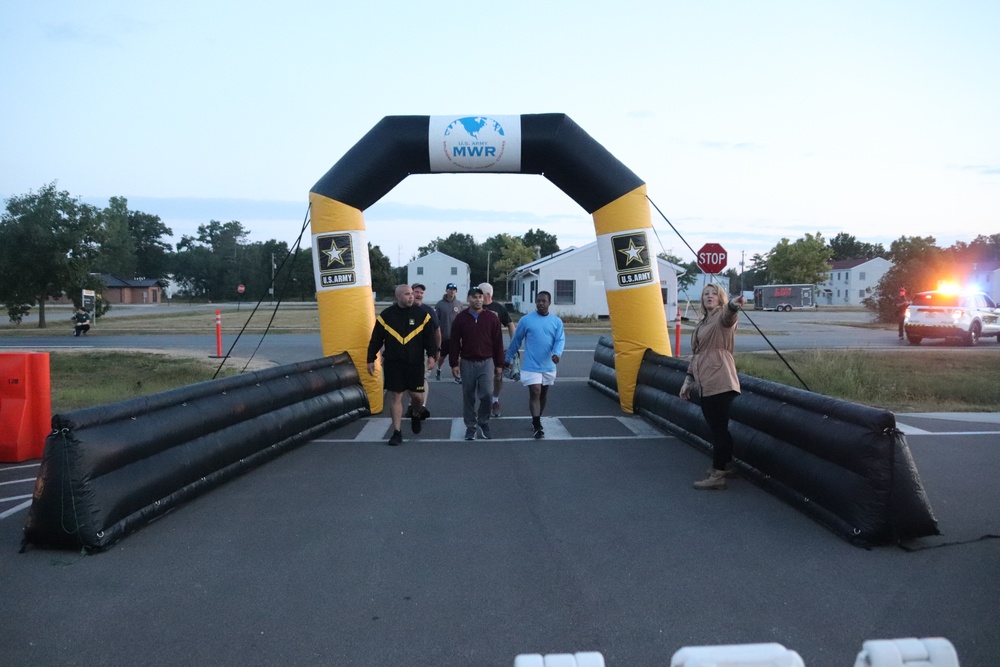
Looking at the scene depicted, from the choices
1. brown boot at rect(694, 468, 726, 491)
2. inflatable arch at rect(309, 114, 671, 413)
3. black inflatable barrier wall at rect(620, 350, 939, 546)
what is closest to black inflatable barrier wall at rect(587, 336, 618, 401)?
inflatable arch at rect(309, 114, 671, 413)

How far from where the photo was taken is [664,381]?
9.98 metres

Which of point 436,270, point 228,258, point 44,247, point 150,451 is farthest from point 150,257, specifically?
point 150,451

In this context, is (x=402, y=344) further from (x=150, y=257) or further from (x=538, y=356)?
(x=150, y=257)

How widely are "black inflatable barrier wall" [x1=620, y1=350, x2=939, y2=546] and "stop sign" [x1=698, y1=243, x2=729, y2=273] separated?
10.1 metres

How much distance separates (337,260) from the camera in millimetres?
11484

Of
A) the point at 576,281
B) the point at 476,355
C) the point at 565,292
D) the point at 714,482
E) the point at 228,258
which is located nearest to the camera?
the point at 714,482

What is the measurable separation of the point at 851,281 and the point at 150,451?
107 m

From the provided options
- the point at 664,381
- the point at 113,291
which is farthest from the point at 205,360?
the point at 113,291

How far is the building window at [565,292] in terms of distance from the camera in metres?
Answer: 44.1

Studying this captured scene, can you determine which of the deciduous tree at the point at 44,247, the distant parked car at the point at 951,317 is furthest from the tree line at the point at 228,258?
the distant parked car at the point at 951,317

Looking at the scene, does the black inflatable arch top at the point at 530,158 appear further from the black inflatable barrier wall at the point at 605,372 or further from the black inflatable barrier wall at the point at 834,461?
the black inflatable barrier wall at the point at 834,461

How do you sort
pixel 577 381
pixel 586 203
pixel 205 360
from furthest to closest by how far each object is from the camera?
pixel 205 360
pixel 577 381
pixel 586 203

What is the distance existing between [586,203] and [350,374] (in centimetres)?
436

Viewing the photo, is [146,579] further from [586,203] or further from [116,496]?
[586,203]
